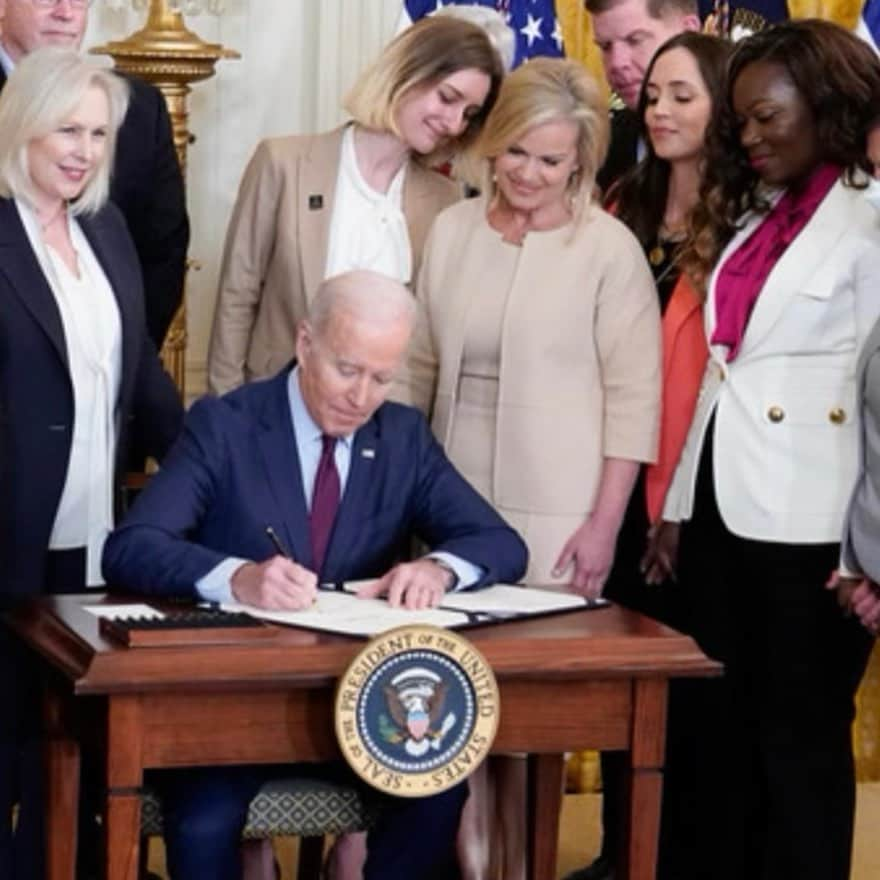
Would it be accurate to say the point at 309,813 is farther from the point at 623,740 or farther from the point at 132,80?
the point at 132,80

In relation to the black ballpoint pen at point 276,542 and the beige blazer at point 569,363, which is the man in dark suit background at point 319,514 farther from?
the beige blazer at point 569,363

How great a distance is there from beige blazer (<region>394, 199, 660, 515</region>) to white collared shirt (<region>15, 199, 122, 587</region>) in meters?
0.66

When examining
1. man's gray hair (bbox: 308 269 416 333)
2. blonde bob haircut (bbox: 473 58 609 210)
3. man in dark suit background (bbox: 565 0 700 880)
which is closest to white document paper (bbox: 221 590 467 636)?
man's gray hair (bbox: 308 269 416 333)

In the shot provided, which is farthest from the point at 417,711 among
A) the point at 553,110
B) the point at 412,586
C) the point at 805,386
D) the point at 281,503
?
the point at 553,110

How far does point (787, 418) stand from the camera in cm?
438

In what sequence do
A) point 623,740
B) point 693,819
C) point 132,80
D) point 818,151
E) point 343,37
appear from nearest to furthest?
point 623,740
point 818,151
point 693,819
point 132,80
point 343,37

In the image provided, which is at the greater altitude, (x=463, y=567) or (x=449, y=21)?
(x=449, y=21)

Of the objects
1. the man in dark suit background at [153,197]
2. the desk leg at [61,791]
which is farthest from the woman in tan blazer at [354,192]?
the desk leg at [61,791]

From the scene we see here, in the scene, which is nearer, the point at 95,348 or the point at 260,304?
the point at 95,348

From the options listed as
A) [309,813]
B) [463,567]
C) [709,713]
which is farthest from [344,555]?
[709,713]

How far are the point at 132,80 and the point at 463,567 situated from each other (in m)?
1.64

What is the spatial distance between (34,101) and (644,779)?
5.37ft

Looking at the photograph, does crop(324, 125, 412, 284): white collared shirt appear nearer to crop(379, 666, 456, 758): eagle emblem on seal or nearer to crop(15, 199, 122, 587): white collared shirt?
crop(15, 199, 122, 587): white collared shirt

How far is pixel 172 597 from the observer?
3965mm
